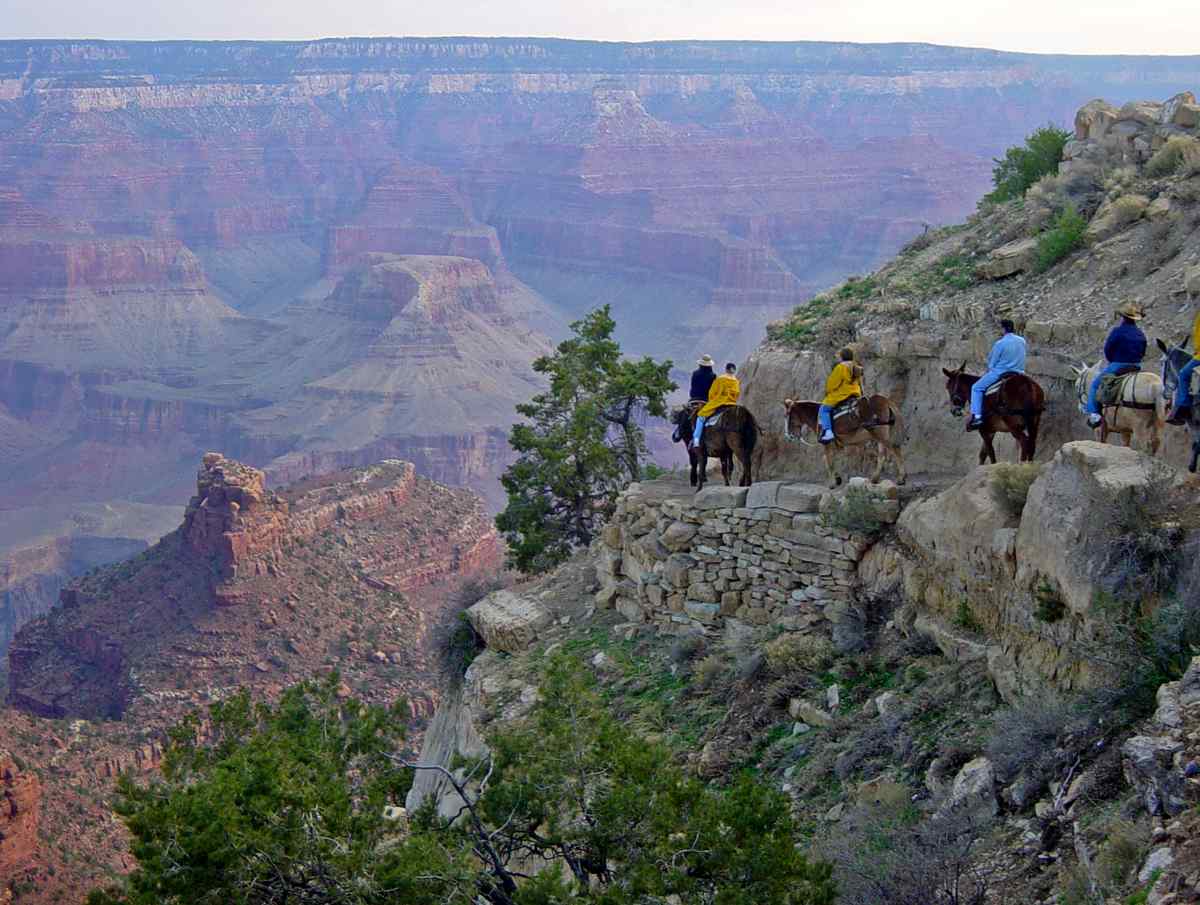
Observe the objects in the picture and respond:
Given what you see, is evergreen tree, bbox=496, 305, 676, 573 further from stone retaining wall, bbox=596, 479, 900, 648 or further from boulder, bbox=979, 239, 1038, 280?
boulder, bbox=979, 239, 1038, 280

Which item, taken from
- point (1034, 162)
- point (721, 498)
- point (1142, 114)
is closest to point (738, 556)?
point (721, 498)

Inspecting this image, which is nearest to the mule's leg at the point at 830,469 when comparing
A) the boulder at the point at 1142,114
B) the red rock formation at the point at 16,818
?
the boulder at the point at 1142,114

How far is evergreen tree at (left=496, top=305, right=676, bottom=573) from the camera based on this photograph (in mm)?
26453

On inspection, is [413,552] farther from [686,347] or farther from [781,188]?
[781,188]

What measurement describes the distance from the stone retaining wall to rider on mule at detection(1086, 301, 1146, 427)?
7.99ft

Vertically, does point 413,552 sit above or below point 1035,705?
below

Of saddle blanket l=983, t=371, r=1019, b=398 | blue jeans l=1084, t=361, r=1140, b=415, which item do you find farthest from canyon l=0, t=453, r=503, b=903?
blue jeans l=1084, t=361, r=1140, b=415

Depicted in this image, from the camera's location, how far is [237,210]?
171m

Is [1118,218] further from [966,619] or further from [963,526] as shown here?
[966,619]

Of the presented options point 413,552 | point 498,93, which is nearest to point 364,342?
point 413,552

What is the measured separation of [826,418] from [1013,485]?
406cm

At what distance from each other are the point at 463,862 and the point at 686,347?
120092mm

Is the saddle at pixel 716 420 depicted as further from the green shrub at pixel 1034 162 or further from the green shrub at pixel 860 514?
the green shrub at pixel 1034 162

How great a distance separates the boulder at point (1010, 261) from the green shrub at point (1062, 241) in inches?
7.5
